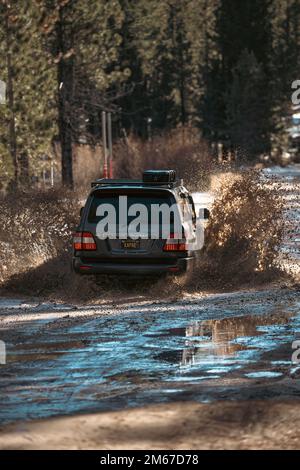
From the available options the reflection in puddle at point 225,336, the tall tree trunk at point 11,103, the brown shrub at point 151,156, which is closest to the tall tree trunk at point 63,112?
the tall tree trunk at point 11,103

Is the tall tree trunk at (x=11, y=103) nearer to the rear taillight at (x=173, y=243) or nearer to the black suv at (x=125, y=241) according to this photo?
the black suv at (x=125, y=241)

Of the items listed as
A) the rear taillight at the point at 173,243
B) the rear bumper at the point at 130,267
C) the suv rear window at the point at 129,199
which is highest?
the suv rear window at the point at 129,199

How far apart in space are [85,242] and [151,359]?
4.97 m

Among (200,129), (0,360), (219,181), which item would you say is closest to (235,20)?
(200,129)

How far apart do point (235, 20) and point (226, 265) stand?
2750 inches

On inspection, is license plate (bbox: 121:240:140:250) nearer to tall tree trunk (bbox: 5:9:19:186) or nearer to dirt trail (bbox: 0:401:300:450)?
dirt trail (bbox: 0:401:300:450)

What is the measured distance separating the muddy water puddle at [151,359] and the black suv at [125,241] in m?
1.06

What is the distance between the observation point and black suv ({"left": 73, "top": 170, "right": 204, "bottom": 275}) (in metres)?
15.5

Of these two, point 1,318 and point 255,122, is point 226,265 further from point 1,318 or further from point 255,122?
point 255,122

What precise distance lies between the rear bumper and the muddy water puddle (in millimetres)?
989

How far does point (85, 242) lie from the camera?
15.6 meters

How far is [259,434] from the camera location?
7.86 meters

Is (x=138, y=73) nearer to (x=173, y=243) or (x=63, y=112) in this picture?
(x=63, y=112)

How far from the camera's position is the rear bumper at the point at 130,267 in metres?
15.6
